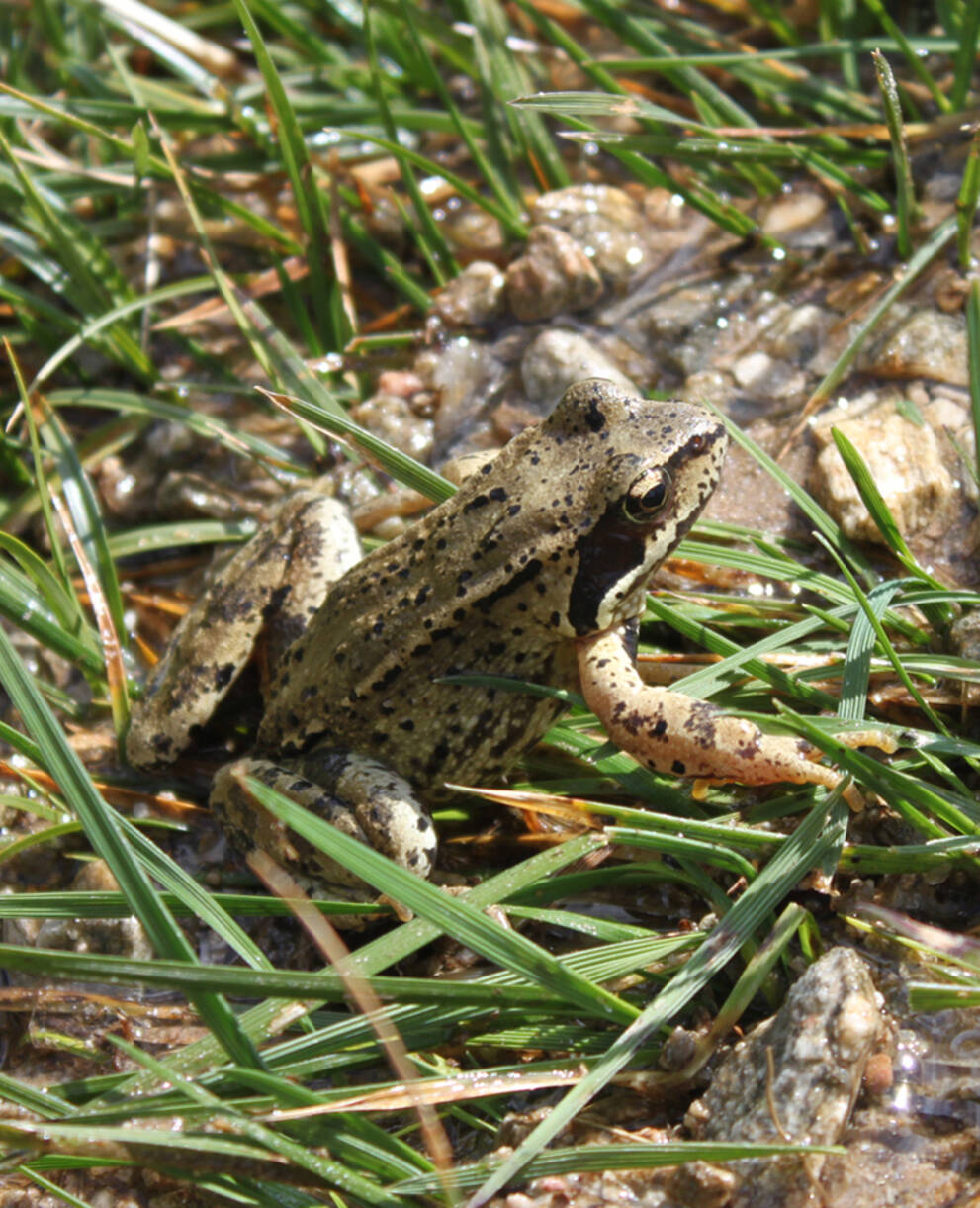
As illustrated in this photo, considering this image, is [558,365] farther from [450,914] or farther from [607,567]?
[450,914]

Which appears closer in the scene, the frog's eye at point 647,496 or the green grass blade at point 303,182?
the frog's eye at point 647,496

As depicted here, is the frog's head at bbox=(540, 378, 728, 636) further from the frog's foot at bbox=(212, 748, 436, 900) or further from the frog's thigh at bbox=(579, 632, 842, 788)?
the frog's foot at bbox=(212, 748, 436, 900)

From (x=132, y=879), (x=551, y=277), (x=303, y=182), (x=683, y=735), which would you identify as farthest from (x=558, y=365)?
(x=132, y=879)

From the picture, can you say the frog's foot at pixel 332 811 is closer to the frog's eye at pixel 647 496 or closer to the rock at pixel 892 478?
the frog's eye at pixel 647 496

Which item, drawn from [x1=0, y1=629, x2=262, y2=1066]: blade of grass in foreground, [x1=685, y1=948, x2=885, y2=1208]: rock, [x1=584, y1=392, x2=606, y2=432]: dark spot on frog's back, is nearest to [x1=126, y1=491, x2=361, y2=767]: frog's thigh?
[x1=0, y1=629, x2=262, y2=1066]: blade of grass in foreground

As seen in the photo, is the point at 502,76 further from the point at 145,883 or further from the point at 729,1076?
the point at 729,1076

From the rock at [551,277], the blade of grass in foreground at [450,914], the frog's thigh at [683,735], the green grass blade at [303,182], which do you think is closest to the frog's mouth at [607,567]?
the frog's thigh at [683,735]
